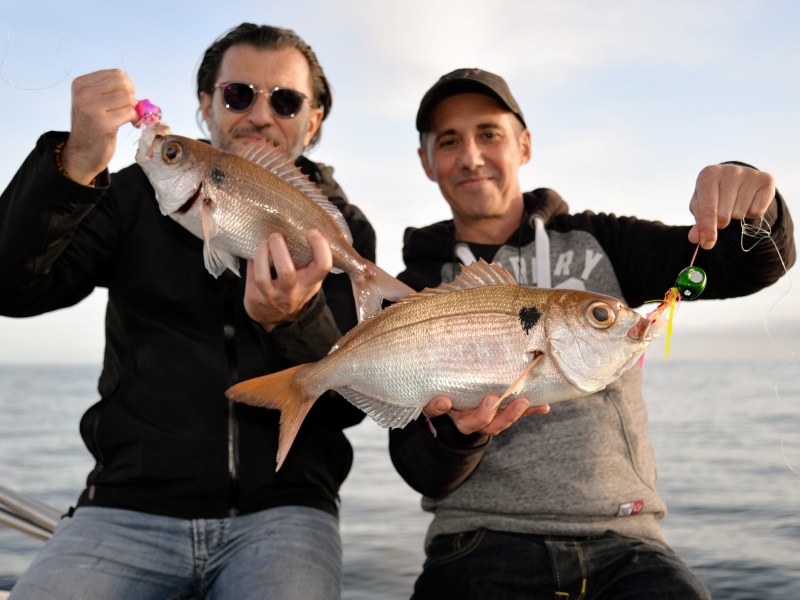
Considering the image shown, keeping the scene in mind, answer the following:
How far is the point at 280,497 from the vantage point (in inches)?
131

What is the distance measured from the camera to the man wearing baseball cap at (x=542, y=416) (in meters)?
3.12

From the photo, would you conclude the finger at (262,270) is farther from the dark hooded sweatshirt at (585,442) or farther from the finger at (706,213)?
the finger at (706,213)

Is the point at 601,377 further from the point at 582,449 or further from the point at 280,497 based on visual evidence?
the point at 280,497

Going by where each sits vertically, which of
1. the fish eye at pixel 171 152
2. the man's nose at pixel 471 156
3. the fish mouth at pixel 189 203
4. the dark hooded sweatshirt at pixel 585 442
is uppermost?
the man's nose at pixel 471 156

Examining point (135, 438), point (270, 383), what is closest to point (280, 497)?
point (135, 438)

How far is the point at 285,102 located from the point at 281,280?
1.34 meters

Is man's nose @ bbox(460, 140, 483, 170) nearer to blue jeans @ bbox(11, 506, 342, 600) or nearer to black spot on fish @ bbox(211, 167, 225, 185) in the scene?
black spot on fish @ bbox(211, 167, 225, 185)

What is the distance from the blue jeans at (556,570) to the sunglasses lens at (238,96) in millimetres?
2517

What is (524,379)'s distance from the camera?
95.3 inches

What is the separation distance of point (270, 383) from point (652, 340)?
137cm

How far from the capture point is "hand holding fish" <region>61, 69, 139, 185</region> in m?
2.72

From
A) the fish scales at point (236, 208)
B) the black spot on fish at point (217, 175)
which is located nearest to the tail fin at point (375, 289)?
the fish scales at point (236, 208)

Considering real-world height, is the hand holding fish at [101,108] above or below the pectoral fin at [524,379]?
above

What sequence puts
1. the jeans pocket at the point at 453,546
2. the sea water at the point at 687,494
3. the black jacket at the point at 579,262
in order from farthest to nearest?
the sea water at the point at 687,494, the jeans pocket at the point at 453,546, the black jacket at the point at 579,262
